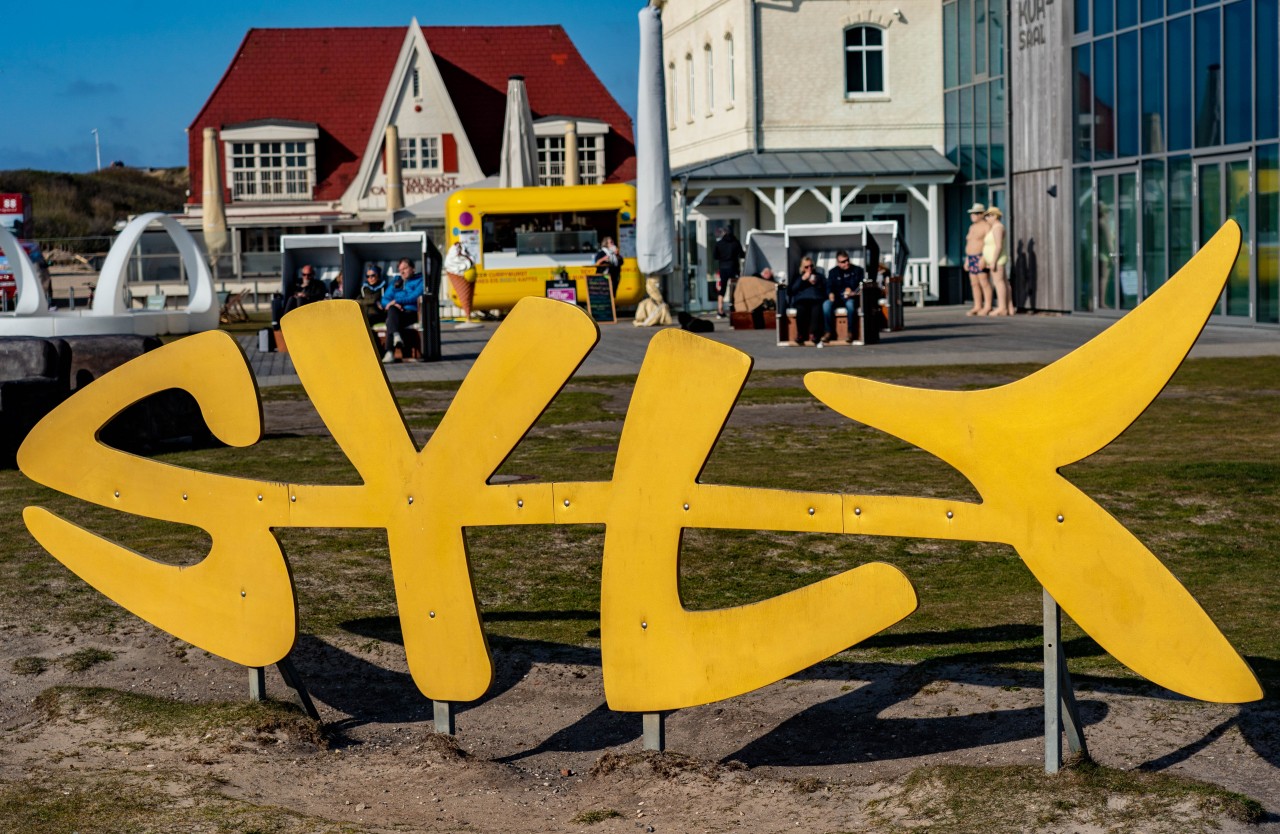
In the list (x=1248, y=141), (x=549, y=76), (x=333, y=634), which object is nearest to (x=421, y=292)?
(x=1248, y=141)

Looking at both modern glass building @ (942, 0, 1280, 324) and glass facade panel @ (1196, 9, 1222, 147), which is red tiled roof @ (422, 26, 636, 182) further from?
glass facade panel @ (1196, 9, 1222, 147)

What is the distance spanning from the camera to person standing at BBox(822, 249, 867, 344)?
71.8ft

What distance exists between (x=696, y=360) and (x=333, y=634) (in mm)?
2583

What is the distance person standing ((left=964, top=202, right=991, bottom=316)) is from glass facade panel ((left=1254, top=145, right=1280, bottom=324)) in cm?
625

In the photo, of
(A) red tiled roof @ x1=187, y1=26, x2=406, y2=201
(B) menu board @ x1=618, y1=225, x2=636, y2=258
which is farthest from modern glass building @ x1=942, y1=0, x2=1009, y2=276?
(A) red tiled roof @ x1=187, y1=26, x2=406, y2=201

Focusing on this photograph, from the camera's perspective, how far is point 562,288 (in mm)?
30719

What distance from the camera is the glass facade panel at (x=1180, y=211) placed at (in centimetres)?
2452

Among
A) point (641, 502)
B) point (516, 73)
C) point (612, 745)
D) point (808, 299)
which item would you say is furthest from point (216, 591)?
point (516, 73)

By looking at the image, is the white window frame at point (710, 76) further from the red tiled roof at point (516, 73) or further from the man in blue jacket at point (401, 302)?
the man in blue jacket at point (401, 302)

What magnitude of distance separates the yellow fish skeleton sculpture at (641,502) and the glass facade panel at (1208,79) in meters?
20.5

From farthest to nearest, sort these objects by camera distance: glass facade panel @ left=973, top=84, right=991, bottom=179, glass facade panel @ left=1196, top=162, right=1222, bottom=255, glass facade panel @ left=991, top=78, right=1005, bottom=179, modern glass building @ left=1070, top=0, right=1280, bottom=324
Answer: glass facade panel @ left=973, top=84, right=991, bottom=179, glass facade panel @ left=991, top=78, right=1005, bottom=179, glass facade panel @ left=1196, top=162, right=1222, bottom=255, modern glass building @ left=1070, top=0, right=1280, bottom=324

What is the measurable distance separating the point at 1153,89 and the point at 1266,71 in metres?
2.99

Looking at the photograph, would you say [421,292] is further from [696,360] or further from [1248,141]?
[696,360]

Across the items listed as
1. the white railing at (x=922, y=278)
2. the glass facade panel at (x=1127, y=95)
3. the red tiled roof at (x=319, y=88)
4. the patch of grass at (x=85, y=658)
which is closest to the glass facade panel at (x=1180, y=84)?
the glass facade panel at (x=1127, y=95)
